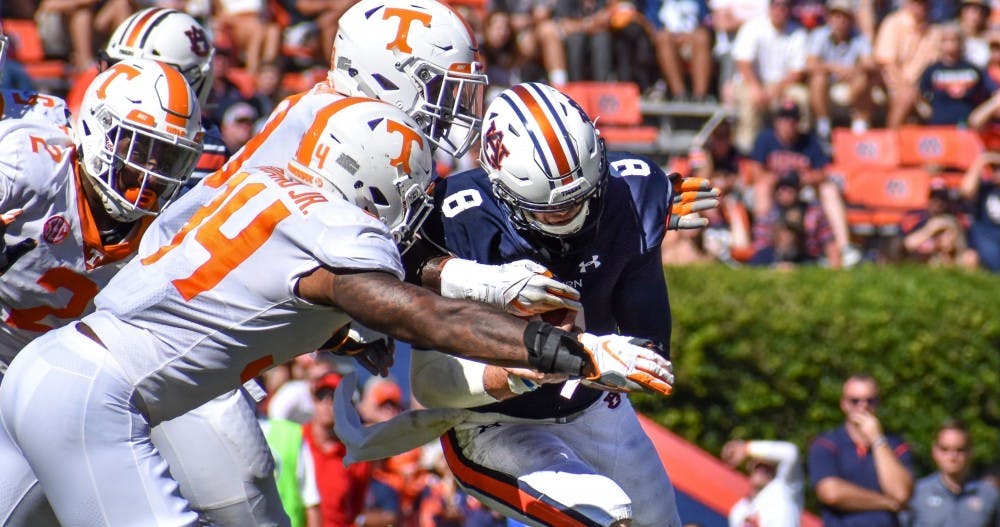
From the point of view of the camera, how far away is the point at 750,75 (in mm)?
13375

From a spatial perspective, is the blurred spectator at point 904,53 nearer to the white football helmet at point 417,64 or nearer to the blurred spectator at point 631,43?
the blurred spectator at point 631,43

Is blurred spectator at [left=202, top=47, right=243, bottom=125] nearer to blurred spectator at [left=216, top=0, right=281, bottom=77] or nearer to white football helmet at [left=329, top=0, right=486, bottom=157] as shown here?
blurred spectator at [left=216, top=0, right=281, bottom=77]

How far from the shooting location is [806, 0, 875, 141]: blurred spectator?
1335 cm

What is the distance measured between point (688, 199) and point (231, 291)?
183cm

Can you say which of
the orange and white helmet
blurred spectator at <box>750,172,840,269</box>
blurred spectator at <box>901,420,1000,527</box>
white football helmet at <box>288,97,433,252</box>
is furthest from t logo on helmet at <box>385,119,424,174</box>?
blurred spectator at <box>750,172,840,269</box>

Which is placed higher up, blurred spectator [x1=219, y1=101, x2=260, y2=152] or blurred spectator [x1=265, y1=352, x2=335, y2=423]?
blurred spectator [x1=219, y1=101, x2=260, y2=152]

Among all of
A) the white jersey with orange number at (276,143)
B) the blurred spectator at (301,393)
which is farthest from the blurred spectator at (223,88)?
the white jersey with orange number at (276,143)

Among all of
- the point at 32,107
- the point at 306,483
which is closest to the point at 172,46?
the point at 32,107

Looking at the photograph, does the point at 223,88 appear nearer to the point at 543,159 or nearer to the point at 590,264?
the point at 590,264

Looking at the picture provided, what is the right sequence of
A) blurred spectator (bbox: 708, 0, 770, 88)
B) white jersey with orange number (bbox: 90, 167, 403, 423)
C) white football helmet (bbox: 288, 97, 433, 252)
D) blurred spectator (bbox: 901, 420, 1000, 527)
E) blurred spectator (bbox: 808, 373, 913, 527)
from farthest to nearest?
blurred spectator (bbox: 708, 0, 770, 88) < blurred spectator (bbox: 901, 420, 1000, 527) < blurred spectator (bbox: 808, 373, 913, 527) < white football helmet (bbox: 288, 97, 433, 252) < white jersey with orange number (bbox: 90, 167, 403, 423)

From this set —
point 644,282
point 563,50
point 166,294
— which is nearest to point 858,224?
point 563,50

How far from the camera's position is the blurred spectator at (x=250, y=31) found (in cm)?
1216

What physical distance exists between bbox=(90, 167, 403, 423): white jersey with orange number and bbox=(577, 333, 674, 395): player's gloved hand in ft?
1.83

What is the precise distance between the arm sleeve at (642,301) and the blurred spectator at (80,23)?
708 cm
